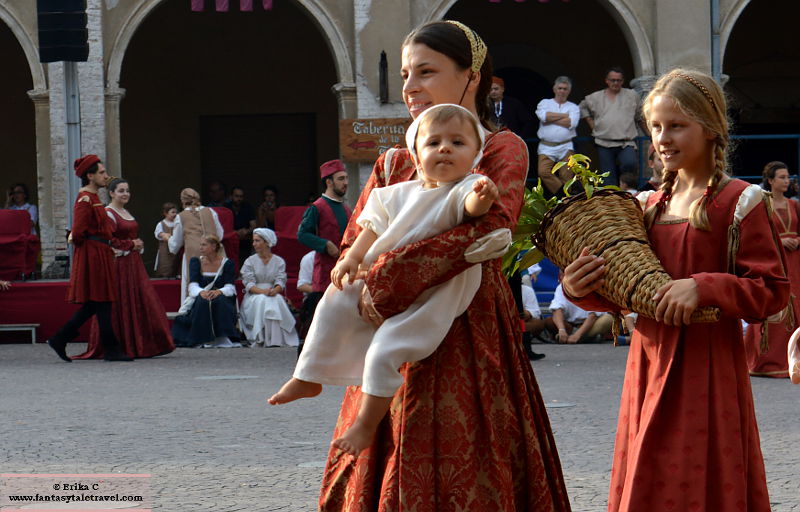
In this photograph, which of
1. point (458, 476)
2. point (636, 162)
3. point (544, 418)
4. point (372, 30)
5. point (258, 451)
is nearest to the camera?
Result: point (458, 476)

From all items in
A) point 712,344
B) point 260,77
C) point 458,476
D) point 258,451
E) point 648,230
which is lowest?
point 258,451

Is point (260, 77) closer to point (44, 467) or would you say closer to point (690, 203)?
point (44, 467)

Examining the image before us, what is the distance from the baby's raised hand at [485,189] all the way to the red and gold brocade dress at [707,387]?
596 millimetres

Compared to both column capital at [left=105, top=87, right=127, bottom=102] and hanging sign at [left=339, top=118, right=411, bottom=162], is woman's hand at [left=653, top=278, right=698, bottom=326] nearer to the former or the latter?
hanging sign at [left=339, top=118, right=411, bottom=162]

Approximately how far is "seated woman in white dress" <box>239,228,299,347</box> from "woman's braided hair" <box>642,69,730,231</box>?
1063 centimetres

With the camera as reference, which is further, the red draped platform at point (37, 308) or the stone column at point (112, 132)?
the stone column at point (112, 132)

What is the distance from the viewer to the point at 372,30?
1681 cm

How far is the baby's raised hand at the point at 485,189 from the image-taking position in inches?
121

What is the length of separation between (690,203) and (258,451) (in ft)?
11.2

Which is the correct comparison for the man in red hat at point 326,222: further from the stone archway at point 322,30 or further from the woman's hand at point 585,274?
the woman's hand at point 585,274

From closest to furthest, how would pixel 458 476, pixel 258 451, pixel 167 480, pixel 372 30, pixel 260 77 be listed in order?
pixel 458 476 → pixel 167 480 → pixel 258 451 → pixel 372 30 → pixel 260 77

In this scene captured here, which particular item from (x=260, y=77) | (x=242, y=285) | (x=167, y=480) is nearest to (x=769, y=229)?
(x=167, y=480)

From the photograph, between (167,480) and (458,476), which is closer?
(458,476)

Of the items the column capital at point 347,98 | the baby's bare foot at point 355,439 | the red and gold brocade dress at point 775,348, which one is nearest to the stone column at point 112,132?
the column capital at point 347,98
